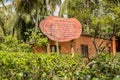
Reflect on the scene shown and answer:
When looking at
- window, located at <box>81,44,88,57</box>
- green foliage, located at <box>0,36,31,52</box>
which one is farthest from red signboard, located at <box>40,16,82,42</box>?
window, located at <box>81,44,88,57</box>

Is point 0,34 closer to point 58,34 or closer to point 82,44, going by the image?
point 82,44

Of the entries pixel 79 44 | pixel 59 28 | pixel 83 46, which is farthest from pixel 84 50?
pixel 59 28

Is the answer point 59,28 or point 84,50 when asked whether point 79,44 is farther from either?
point 59,28

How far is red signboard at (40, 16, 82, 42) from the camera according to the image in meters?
15.2

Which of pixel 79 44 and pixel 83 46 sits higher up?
pixel 79 44

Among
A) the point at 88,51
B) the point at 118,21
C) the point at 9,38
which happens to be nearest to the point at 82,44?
the point at 88,51

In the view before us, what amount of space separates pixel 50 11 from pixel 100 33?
586 centimetres

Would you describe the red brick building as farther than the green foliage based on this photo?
Yes

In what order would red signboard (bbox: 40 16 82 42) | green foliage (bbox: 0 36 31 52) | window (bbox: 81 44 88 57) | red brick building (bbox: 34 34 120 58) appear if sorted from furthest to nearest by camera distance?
window (bbox: 81 44 88 57), red brick building (bbox: 34 34 120 58), green foliage (bbox: 0 36 31 52), red signboard (bbox: 40 16 82 42)

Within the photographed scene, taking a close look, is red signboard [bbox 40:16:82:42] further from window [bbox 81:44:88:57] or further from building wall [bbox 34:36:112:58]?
window [bbox 81:44:88:57]

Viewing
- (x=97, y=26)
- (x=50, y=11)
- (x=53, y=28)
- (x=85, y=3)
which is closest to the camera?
(x=53, y=28)

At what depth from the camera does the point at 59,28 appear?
15477 millimetres

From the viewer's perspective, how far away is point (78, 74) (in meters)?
2.60

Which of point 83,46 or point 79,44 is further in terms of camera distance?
point 83,46
